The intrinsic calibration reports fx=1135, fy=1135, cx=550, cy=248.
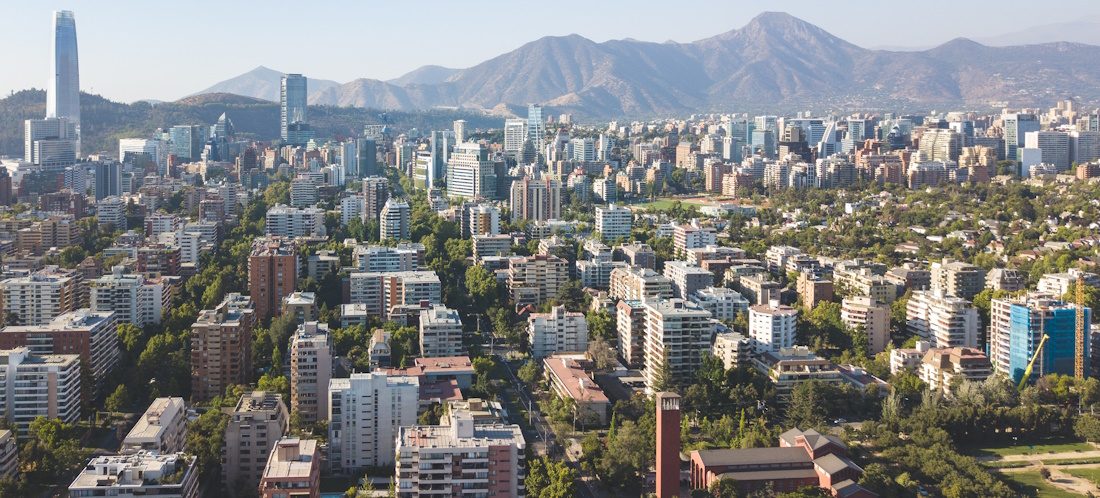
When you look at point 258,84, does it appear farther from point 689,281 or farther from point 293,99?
point 689,281

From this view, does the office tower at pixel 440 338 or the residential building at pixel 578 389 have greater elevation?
the office tower at pixel 440 338

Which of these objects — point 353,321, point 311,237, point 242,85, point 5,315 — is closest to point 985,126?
point 311,237

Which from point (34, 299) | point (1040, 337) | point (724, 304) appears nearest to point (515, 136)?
point (724, 304)

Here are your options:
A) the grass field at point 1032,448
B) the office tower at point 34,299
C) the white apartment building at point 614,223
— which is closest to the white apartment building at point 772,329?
the grass field at point 1032,448

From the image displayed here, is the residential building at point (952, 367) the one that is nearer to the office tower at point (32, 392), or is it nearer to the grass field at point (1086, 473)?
the grass field at point (1086, 473)

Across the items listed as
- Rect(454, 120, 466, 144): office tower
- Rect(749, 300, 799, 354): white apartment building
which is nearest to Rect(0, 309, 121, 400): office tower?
Rect(749, 300, 799, 354): white apartment building

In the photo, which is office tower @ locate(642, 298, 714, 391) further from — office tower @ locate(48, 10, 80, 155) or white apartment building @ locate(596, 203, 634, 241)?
office tower @ locate(48, 10, 80, 155)

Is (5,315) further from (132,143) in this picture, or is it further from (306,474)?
(132,143)
